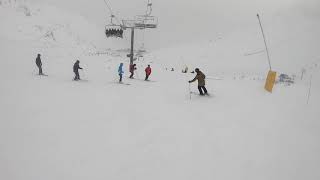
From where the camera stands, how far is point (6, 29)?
1446 inches

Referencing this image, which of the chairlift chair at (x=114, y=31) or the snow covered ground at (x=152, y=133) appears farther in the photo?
the chairlift chair at (x=114, y=31)

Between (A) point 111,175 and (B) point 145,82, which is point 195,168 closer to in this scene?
(A) point 111,175

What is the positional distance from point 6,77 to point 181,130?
1377 centimetres

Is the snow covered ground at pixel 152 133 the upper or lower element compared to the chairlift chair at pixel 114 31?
lower

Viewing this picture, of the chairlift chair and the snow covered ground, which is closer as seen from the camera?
the snow covered ground

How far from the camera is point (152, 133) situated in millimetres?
11086

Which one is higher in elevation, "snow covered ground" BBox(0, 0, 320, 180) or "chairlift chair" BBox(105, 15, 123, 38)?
"chairlift chair" BBox(105, 15, 123, 38)

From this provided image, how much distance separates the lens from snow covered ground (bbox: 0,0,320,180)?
337 inches

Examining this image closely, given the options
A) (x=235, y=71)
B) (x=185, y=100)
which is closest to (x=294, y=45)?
(x=235, y=71)

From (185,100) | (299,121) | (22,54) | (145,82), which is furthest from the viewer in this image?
(22,54)

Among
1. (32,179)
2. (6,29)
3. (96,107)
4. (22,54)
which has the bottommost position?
(32,179)

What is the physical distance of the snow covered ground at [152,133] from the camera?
857cm

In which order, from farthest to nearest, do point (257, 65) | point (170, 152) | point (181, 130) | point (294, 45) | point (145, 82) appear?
point (294, 45) < point (257, 65) < point (145, 82) < point (181, 130) < point (170, 152)

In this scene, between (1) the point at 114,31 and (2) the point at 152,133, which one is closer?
(2) the point at 152,133
